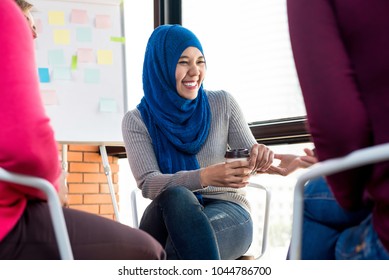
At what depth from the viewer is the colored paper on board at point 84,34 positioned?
11.3 feet

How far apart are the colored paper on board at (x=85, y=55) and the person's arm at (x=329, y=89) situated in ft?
8.14

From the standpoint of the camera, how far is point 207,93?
8.35 feet

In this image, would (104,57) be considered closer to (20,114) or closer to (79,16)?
(79,16)

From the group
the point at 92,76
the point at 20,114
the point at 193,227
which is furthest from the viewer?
the point at 92,76

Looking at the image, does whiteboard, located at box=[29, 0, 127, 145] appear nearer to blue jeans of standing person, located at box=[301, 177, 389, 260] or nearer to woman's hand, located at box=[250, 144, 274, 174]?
woman's hand, located at box=[250, 144, 274, 174]

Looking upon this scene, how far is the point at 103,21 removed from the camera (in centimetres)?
349

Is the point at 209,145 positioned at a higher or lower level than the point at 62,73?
lower

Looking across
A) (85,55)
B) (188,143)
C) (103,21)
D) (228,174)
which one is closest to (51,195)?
(228,174)

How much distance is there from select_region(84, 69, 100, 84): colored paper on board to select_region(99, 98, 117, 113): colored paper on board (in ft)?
0.38

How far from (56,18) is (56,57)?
0.22m

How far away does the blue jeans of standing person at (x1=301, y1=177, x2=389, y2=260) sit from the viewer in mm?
1043

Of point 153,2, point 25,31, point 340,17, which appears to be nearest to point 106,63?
point 153,2

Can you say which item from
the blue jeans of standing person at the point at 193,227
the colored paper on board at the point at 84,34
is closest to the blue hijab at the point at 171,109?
the blue jeans of standing person at the point at 193,227

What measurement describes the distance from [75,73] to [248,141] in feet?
4.50
